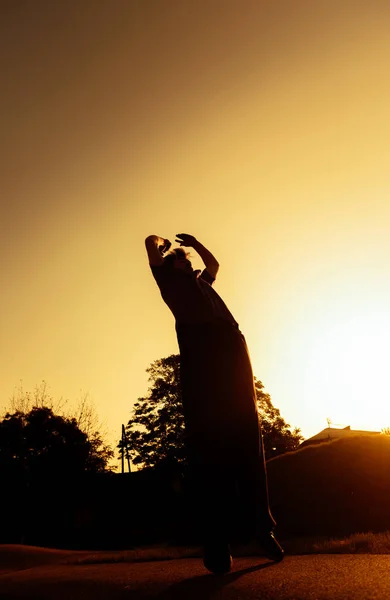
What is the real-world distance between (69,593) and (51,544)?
31.4 meters

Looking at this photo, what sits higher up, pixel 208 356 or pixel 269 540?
pixel 208 356

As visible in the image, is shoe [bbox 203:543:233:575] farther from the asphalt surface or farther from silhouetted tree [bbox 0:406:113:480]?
silhouetted tree [bbox 0:406:113:480]

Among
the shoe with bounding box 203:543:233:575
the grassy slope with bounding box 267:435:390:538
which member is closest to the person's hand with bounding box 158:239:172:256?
the shoe with bounding box 203:543:233:575

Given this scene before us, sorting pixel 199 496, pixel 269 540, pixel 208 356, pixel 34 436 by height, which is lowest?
pixel 269 540

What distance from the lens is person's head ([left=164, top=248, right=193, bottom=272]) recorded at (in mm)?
3926

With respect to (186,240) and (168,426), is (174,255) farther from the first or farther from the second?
(168,426)

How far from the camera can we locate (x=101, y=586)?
290cm

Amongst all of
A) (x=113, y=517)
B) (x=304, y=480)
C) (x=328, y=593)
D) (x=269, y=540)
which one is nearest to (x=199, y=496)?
(x=269, y=540)

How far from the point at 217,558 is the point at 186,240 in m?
2.62

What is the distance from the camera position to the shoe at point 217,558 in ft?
10.2

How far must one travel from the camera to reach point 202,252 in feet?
14.7

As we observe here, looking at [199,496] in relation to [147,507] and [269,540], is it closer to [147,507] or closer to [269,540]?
[269,540]

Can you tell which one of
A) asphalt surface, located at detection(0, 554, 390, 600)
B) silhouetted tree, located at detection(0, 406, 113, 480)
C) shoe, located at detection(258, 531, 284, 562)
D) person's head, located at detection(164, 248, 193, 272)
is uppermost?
silhouetted tree, located at detection(0, 406, 113, 480)

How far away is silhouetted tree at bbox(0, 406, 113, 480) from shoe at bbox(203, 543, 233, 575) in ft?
99.5
